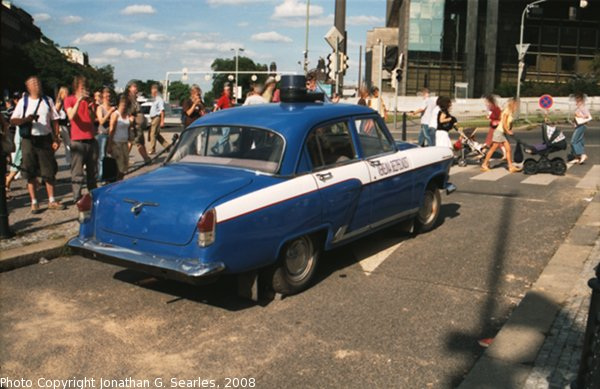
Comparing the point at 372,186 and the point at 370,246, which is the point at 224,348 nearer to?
the point at 372,186

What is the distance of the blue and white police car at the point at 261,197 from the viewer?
15.8ft

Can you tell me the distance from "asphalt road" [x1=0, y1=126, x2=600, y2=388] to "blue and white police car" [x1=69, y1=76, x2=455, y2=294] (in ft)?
1.40

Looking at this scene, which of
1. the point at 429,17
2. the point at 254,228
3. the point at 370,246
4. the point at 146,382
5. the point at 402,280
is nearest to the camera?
the point at 146,382

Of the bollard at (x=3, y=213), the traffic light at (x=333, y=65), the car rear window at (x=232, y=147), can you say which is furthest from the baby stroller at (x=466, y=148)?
the bollard at (x=3, y=213)

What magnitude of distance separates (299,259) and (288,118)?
1382 mm

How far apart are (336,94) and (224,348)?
13.6 metres

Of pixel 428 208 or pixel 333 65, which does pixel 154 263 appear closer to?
pixel 428 208

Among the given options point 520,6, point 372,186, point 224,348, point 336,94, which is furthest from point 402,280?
point 520,6

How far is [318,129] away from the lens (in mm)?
6020

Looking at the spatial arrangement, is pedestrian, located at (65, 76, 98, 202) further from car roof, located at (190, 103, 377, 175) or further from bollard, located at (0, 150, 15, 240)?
car roof, located at (190, 103, 377, 175)

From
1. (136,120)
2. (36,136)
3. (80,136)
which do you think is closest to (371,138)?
(80,136)

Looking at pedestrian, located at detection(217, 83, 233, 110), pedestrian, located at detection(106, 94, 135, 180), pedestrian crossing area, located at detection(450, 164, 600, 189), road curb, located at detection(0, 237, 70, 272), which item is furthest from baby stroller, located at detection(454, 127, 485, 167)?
road curb, located at detection(0, 237, 70, 272)

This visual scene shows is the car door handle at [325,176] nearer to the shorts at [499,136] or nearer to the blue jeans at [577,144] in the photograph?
the shorts at [499,136]

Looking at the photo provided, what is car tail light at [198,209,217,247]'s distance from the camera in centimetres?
467
